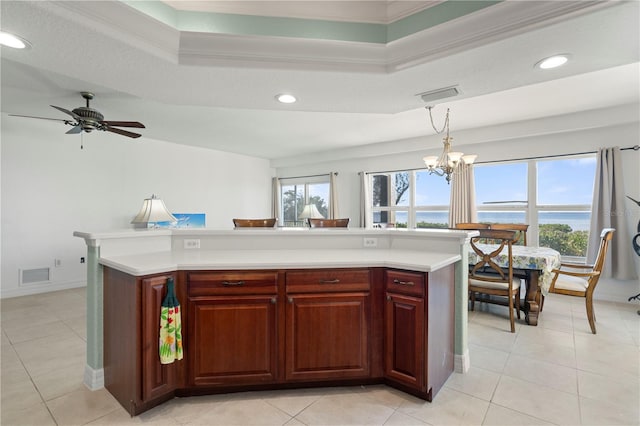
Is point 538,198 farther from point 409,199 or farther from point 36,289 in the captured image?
point 36,289

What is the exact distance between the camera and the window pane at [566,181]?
460 cm

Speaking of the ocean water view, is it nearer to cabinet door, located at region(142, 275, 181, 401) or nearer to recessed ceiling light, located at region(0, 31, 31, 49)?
cabinet door, located at region(142, 275, 181, 401)

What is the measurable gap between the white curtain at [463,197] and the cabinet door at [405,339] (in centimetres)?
394

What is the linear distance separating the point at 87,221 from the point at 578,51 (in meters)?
6.43

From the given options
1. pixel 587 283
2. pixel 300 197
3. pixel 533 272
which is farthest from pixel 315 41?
pixel 300 197

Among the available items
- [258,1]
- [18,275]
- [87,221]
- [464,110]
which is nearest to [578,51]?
[258,1]

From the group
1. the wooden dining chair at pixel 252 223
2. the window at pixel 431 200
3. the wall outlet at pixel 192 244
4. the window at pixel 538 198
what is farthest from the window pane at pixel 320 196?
the wall outlet at pixel 192 244

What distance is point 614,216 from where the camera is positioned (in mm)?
4219

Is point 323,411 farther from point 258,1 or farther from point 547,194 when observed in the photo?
point 547,194

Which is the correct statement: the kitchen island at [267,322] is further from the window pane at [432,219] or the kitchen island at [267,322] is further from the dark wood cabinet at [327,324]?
the window pane at [432,219]

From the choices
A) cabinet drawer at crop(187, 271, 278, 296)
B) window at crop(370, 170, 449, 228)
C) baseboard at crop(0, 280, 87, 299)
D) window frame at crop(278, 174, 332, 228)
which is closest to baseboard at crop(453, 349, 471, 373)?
cabinet drawer at crop(187, 271, 278, 296)

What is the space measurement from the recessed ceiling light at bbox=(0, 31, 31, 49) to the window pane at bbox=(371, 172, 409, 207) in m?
5.81

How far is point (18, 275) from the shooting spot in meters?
4.43

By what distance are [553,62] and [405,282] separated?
5.85 ft
